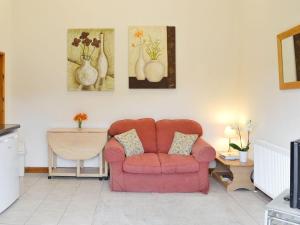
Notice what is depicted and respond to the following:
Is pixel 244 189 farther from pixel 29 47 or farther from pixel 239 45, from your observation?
pixel 29 47

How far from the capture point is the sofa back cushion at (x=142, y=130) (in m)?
4.24

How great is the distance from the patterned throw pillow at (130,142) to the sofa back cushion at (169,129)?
0.33 m

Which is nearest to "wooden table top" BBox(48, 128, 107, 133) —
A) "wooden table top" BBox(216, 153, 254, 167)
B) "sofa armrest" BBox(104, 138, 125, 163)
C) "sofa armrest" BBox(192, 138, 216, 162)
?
"sofa armrest" BBox(104, 138, 125, 163)

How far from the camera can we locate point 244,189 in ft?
12.3

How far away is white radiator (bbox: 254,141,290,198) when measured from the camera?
2865 mm

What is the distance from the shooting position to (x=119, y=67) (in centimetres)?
448

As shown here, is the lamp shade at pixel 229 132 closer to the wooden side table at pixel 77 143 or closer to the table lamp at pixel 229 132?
the table lamp at pixel 229 132

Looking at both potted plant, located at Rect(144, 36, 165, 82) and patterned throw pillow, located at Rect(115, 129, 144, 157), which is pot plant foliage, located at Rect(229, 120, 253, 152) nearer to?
patterned throw pillow, located at Rect(115, 129, 144, 157)

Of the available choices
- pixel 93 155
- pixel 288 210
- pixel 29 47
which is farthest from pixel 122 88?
pixel 288 210

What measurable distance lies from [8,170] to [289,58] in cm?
312

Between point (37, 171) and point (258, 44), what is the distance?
12.3 feet

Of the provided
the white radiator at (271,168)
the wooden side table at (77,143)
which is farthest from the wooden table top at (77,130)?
the white radiator at (271,168)

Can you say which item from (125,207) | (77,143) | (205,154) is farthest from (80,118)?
(205,154)

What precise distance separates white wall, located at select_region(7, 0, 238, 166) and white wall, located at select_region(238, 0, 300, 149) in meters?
0.33
